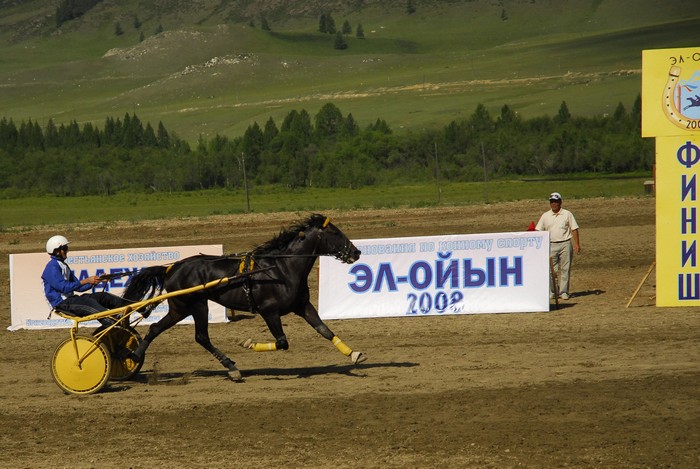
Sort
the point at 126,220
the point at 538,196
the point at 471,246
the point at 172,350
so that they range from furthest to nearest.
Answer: the point at 538,196 < the point at 126,220 < the point at 471,246 < the point at 172,350

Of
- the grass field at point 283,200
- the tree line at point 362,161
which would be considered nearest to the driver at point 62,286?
the grass field at point 283,200

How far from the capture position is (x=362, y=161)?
6481 centimetres

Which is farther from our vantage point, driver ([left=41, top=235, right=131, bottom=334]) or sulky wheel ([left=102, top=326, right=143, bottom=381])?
sulky wheel ([left=102, top=326, right=143, bottom=381])

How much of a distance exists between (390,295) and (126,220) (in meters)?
24.8

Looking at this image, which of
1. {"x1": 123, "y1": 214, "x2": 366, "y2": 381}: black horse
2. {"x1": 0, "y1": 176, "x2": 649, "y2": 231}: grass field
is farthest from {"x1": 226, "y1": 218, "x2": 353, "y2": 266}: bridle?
{"x1": 0, "y1": 176, "x2": 649, "y2": 231}: grass field

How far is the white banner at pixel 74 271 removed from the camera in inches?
668

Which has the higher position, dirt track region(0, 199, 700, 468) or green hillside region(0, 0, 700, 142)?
green hillside region(0, 0, 700, 142)

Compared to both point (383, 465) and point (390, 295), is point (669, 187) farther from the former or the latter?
point (383, 465)

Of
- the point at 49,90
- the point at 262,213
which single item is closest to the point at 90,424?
the point at 262,213

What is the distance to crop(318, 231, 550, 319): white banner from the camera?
16297 mm

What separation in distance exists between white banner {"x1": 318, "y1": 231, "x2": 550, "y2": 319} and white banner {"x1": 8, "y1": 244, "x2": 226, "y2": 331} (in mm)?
2118

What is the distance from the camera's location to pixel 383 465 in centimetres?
862

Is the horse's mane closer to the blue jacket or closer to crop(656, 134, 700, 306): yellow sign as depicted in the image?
the blue jacket

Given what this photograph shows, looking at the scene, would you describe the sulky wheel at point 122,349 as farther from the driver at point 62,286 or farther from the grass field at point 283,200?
the grass field at point 283,200
